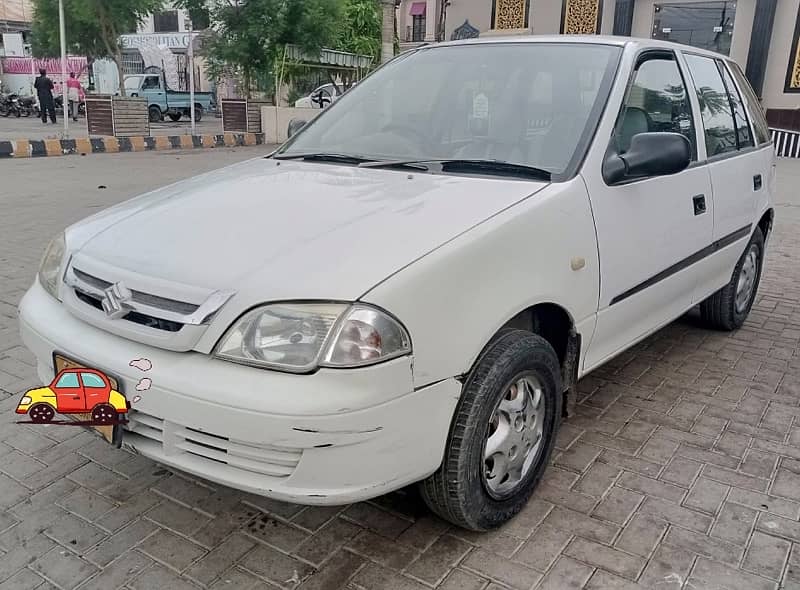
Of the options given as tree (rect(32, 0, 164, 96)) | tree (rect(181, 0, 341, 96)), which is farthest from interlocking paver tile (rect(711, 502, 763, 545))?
tree (rect(32, 0, 164, 96))

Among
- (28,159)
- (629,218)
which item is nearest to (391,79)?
(629,218)

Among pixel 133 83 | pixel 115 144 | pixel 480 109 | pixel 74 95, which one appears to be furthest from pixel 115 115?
pixel 480 109

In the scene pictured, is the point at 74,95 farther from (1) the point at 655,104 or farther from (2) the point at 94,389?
(2) the point at 94,389

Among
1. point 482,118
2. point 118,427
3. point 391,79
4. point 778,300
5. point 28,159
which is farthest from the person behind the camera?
point 28,159

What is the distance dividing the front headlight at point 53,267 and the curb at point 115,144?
1325 centimetres

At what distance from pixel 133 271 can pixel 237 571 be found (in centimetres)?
103

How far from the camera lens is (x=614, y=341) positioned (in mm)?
3105

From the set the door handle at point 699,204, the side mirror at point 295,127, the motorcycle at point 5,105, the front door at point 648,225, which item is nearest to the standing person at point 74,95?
the motorcycle at point 5,105

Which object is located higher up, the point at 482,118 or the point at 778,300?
the point at 482,118

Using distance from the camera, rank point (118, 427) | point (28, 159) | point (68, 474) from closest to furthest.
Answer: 1. point (118, 427)
2. point (68, 474)
3. point (28, 159)

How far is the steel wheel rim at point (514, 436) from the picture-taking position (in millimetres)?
2432

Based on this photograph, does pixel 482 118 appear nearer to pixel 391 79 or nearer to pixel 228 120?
pixel 391 79

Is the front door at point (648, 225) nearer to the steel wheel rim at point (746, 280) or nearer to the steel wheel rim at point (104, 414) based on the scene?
the steel wheel rim at point (746, 280)

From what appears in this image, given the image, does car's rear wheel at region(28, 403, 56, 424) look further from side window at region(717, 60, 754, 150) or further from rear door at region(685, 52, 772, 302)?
side window at region(717, 60, 754, 150)
